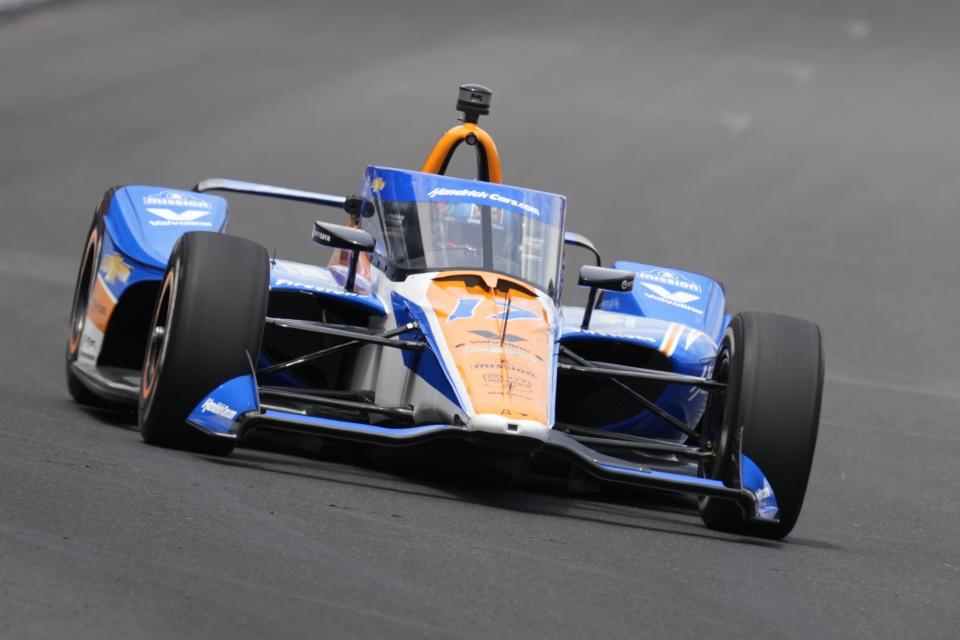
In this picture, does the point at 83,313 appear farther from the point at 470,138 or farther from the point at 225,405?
the point at 225,405

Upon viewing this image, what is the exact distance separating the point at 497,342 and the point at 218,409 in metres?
1.18

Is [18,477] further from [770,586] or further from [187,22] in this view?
[187,22]

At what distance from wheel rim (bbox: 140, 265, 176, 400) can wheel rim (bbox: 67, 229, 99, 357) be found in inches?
57.2

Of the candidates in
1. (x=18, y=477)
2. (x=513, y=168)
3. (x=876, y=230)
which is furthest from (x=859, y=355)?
(x=18, y=477)

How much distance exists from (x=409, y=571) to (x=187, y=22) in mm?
25293

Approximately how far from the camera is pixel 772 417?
727cm

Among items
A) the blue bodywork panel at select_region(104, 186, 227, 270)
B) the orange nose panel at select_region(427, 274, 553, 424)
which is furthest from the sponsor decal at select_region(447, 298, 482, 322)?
the blue bodywork panel at select_region(104, 186, 227, 270)

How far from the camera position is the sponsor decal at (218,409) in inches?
275

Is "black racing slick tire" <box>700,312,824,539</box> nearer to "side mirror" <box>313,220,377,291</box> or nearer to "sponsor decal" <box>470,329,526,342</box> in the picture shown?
"sponsor decal" <box>470,329,526,342</box>

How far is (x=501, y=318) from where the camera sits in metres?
7.33

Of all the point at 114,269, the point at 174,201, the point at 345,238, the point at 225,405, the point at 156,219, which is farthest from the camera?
the point at 174,201

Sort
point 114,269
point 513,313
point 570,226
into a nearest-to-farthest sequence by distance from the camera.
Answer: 1. point 513,313
2. point 114,269
3. point 570,226

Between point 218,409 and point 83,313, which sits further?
point 83,313

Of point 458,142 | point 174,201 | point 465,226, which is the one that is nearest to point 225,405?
point 465,226
